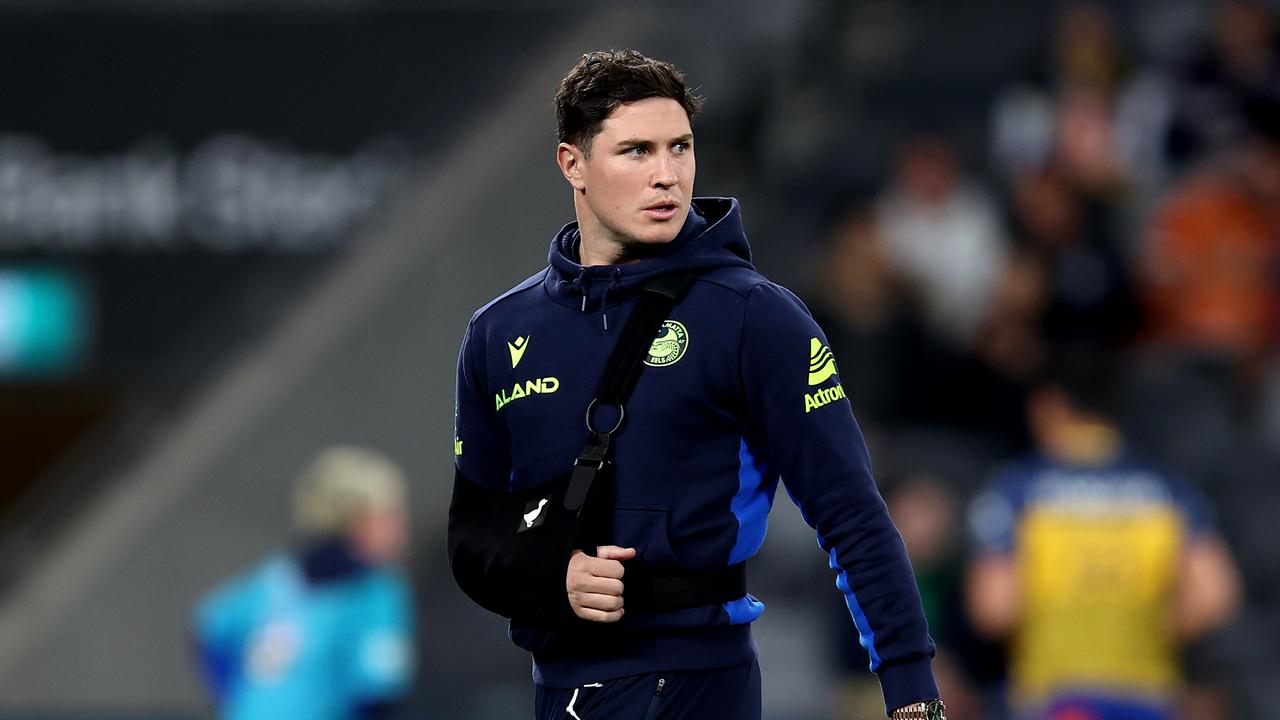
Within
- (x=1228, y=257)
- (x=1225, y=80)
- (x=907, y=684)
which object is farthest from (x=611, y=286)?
(x=1225, y=80)

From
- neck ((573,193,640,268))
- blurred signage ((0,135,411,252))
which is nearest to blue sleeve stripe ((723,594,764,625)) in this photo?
neck ((573,193,640,268))

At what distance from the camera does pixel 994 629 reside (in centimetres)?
820

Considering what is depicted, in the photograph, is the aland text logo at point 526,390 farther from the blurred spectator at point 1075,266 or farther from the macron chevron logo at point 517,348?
the blurred spectator at point 1075,266

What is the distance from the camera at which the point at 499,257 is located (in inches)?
527

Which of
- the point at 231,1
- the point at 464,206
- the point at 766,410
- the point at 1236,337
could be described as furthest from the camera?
the point at 231,1

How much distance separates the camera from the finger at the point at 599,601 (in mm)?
3738

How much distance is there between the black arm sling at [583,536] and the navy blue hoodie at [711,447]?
0.03m

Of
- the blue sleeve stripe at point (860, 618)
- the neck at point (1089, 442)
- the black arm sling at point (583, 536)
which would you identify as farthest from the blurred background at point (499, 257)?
the black arm sling at point (583, 536)

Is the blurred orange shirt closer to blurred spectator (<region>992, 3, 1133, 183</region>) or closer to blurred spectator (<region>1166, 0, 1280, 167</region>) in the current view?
blurred spectator (<region>1166, 0, 1280, 167</region>)

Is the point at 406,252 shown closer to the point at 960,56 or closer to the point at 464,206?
the point at 464,206

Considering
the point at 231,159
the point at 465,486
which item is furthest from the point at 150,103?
the point at 465,486

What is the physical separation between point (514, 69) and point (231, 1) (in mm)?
3670

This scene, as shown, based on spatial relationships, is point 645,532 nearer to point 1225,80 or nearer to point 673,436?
point 673,436

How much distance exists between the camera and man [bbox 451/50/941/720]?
148 inches
